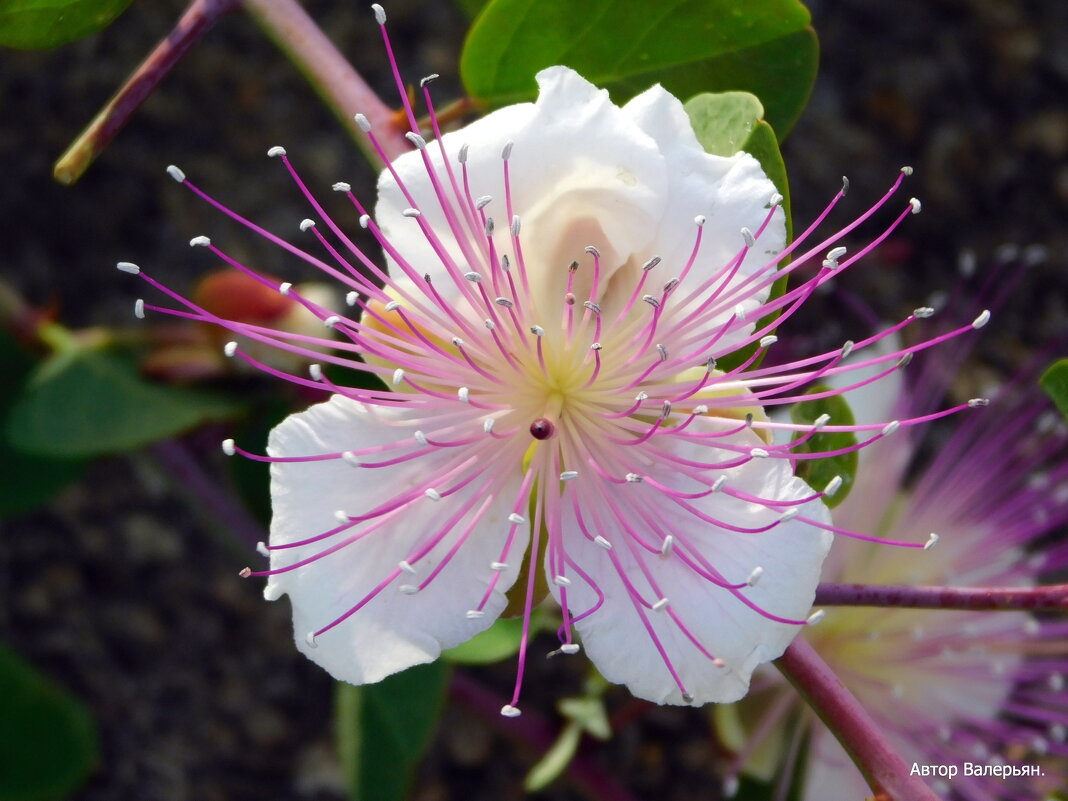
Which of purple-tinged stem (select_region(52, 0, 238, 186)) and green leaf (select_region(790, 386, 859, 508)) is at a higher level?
purple-tinged stem (select_region(52, 0, 238, 186))

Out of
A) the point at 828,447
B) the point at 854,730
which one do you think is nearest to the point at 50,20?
the point at 828,447

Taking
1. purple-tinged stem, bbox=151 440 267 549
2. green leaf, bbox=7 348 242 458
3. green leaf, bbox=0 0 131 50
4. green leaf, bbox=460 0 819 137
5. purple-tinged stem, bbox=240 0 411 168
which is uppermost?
green leaf, bbox=0 0 131 50

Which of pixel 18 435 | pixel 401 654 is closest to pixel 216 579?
pixel 18 435

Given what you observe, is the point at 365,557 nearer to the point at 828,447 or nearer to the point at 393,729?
the point at 828,447

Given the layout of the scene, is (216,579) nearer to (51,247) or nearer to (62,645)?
(62,645)

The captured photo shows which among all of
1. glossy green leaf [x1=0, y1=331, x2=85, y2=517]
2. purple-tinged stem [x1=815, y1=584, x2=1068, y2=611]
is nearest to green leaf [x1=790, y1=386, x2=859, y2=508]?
purple-tinged stem [x1=815, y1=584, x2=1068, y2=611]

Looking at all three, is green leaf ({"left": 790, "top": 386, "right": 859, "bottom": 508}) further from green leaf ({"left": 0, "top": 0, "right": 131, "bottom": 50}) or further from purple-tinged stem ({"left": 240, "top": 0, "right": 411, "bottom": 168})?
green leaf ({"left": 0, "top": 0, "right": 131, "bottom": 50})
